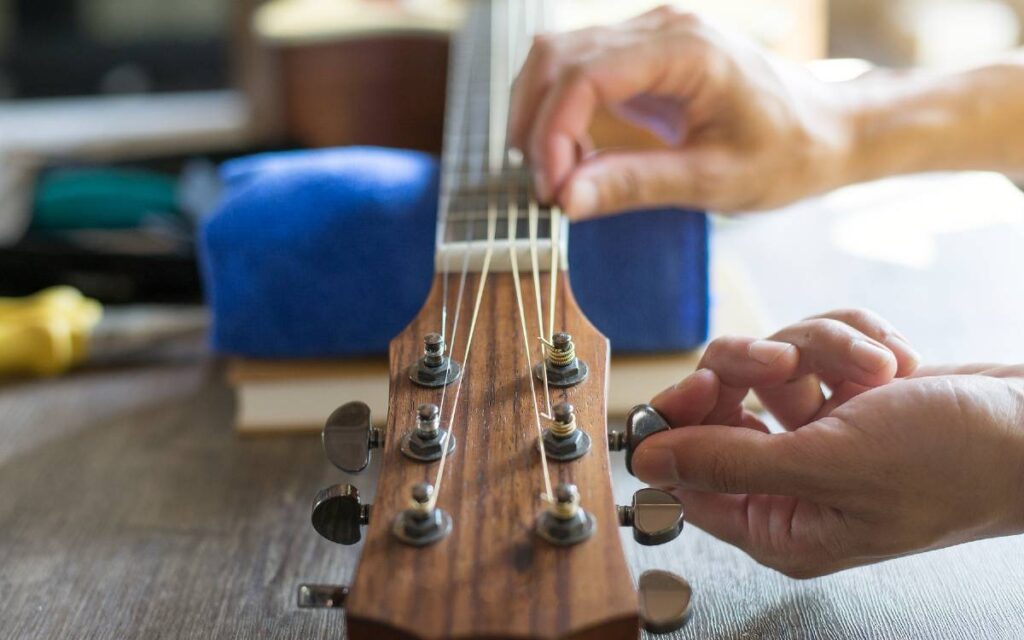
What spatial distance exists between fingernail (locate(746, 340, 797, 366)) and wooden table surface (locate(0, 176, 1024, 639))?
0.42 ft

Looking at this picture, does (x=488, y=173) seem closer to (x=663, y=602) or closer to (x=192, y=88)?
(x=663, y=602)

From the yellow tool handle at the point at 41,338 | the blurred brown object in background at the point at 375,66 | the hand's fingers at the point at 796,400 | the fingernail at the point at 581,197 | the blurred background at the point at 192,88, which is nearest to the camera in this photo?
the hand's fingers at the point at 796,400

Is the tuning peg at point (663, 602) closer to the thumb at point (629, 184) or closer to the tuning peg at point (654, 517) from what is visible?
the tuning peg at point (654, 517)

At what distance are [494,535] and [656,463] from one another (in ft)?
0.37

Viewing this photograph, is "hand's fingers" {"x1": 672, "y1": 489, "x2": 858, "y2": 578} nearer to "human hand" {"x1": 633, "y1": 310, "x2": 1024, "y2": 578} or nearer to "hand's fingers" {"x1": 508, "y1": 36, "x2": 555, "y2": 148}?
"human hand" {"x1": 633, "y1": 310, "x2": 1024, "y2": 578}

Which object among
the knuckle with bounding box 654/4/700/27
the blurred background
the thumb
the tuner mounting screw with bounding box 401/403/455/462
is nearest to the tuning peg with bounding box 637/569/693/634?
the tuner mounting screw with bounding box 401/403/455/462

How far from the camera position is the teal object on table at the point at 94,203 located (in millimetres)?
1346

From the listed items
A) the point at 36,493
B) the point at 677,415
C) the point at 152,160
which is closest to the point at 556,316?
the point at 677,415

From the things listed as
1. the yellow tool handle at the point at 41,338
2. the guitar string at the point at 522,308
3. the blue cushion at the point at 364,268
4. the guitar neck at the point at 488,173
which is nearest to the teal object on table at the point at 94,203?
the yellow tool handle at the point at 41,338

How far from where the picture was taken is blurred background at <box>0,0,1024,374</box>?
4.24ft

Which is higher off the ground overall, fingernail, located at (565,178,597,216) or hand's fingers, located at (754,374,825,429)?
fingernail, located at (565,178,597,216)

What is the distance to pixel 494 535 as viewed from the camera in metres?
0.45

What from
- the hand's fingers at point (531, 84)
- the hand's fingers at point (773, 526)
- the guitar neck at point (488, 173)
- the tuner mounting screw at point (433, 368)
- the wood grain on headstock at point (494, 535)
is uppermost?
the hand's fingers at point (531, 84)

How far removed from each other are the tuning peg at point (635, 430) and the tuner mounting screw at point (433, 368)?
87 millimetres
